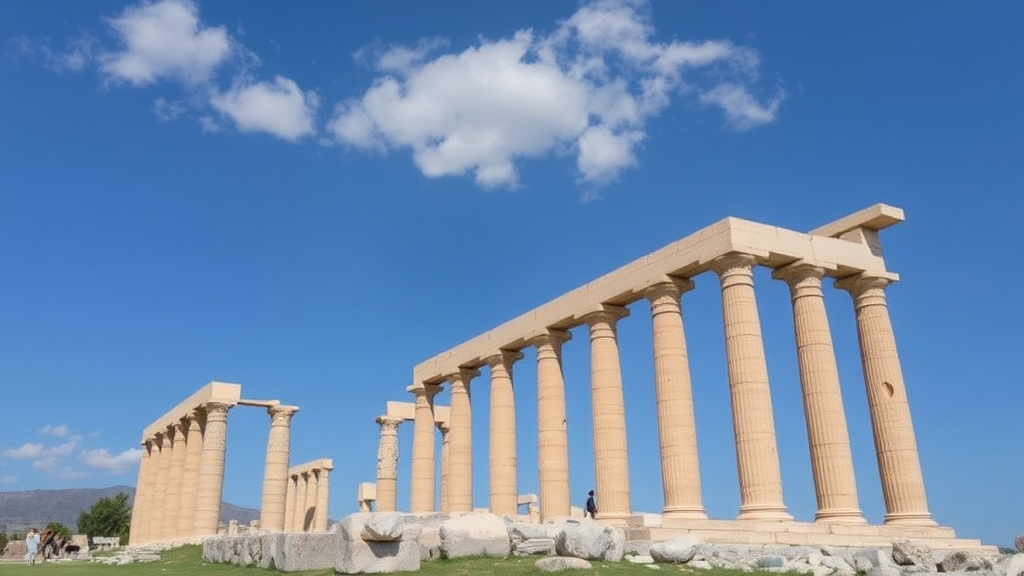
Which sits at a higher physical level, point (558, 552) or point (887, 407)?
point (887, 407)

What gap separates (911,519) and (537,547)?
1479 cm

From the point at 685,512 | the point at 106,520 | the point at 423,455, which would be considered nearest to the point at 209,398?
the point at 423,455

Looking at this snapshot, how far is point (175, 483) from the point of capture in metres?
55.8

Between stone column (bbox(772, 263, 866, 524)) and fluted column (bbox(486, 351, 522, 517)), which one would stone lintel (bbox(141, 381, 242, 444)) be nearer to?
fluted column (bbox(486, 351, 522, 517))

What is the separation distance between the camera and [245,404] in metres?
53.2

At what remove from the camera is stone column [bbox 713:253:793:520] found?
85.6 feet

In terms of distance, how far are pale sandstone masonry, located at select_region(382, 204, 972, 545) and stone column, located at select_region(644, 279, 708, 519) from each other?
0.04m

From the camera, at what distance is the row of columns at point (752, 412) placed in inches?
1054

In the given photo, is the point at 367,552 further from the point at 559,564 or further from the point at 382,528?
the point at 559,564

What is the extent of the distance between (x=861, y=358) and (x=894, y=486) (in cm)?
498

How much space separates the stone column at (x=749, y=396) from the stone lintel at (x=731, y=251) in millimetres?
719

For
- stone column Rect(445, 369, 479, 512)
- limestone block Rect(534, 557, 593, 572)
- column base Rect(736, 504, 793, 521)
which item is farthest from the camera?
stone column Rect(445, 369, 479, 512)

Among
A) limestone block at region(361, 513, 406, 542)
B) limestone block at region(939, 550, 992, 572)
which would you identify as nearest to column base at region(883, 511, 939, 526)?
limestone block at region(939, 550, 992, 572)

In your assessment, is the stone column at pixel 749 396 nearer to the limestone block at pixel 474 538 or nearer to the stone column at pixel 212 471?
the limestone block at pixel 474 538
